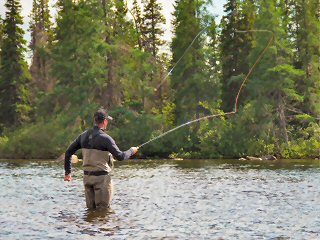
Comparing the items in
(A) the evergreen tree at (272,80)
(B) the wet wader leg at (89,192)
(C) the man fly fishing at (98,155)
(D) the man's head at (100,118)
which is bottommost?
(B) the wet wader leg at (89,192)

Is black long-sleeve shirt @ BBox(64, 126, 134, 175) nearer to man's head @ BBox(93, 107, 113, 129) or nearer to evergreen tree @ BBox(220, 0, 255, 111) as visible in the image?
man's head @ BBox(93, 107, 113, 129)

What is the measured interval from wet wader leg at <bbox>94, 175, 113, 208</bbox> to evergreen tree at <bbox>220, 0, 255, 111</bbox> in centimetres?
4487

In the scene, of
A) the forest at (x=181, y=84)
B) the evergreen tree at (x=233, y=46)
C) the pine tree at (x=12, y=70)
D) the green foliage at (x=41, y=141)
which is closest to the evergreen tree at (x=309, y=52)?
the forest at (x=181, y=84)

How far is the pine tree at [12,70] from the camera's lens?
200 ft

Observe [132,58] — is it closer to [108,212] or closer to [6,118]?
[6,118]

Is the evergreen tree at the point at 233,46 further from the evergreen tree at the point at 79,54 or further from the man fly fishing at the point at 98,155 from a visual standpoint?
the man fly fishing at the point at 98,155

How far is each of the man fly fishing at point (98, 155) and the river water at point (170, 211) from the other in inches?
20.0

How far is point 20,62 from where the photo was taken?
61.2 metres

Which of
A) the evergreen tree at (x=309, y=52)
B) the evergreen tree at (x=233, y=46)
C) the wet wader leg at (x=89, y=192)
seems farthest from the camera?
the evergreen tree at (x=233, y=46)

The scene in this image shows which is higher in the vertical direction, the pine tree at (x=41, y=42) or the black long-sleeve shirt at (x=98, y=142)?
the pine tree at (x=41, y=42)

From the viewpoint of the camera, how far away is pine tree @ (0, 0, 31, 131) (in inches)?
2397

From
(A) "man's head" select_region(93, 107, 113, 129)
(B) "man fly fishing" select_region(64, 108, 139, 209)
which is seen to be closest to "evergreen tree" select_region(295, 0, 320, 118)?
(B) "man fly fishing" select_region(64, 108, 139, 209)

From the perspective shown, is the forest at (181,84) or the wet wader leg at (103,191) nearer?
the wet wader leg at (103,191)

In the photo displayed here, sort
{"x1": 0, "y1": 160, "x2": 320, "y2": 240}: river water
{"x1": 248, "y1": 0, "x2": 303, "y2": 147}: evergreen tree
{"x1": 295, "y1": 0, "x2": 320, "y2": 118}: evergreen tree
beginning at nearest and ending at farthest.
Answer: {"x1": 0, "y1": 160, "x2": 320, "y2": 240}: river water < {"x1": 248, "y1": 0, "x2": 303, "y2": 147}: evergreen tree < {"x1": 295, "y1": 0, "x2": 320, "y2": 118}: evergreen tree
